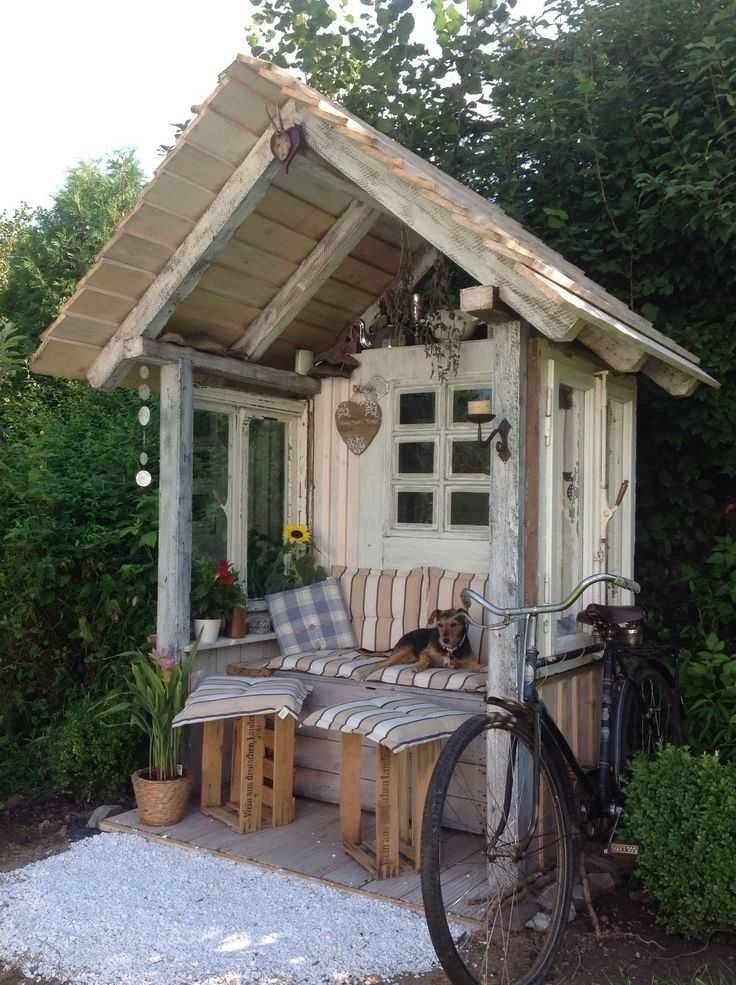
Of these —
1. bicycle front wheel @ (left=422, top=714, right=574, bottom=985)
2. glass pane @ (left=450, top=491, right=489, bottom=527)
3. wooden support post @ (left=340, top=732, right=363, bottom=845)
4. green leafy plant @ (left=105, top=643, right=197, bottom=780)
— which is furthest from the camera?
glass pane @ (left=450, top=491, right=489, bottom=527)

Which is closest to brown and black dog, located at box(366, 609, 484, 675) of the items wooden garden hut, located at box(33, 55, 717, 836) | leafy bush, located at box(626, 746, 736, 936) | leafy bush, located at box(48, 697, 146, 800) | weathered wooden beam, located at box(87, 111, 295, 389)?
wooden garden hut, located at box(33, 55, 717, 836)

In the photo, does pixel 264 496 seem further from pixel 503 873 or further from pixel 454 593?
pixel 503 873

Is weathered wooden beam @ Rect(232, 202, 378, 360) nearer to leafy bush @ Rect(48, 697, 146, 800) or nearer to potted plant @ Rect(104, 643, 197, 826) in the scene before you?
potted plant @ Rect(104, 643, 197, 826)

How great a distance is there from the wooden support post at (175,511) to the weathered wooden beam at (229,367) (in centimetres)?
9

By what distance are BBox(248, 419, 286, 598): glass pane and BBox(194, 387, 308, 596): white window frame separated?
45 millimetres

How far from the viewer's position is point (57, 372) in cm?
502

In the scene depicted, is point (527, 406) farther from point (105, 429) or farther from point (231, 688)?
point (105, 429)

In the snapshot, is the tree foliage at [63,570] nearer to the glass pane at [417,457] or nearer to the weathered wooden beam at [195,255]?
the weathered wooden beam at [195,255]

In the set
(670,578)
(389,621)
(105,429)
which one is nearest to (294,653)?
(389,621)

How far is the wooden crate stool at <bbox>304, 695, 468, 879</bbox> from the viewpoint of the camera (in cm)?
386

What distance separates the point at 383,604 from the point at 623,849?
88.1 inches

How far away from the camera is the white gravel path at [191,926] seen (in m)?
3.20

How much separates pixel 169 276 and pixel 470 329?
6.09 feet

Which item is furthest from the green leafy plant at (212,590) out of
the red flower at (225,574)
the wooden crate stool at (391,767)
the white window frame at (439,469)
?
the wooden crate stool at (391,767)
